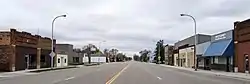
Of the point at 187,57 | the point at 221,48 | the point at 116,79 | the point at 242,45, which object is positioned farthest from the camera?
the point at 187,57

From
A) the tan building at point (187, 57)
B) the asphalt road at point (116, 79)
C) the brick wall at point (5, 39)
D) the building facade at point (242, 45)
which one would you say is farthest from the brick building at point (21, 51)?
the tan building at point (187, 57)

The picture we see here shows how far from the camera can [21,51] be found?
171 ft

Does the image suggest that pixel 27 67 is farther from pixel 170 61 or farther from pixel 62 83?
pixel 170 61

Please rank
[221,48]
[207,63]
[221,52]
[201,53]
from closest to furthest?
1. [221,52]
2. [221,48]
3. [207,63]
4. [201,53]

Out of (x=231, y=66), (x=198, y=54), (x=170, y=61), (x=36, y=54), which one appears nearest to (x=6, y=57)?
(x=36, y=54)

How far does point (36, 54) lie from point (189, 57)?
36283mm

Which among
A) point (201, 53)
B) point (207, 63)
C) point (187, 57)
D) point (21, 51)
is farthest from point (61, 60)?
point (207, 63)

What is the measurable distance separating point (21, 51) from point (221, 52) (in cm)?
2762

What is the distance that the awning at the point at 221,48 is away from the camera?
5112 centimetres

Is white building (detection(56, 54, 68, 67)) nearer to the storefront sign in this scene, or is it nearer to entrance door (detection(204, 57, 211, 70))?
entrance door (detection(204, 57, 211, 70))

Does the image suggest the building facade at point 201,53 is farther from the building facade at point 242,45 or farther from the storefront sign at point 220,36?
the building facade at point 242,45

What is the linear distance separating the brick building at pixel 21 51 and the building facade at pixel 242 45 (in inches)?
1135

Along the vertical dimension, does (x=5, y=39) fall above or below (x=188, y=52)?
above

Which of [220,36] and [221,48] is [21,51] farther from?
[220,36]
